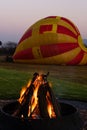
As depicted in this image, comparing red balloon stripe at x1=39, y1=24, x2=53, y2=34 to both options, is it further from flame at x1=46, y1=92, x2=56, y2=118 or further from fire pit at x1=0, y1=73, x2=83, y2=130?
flame at x1=46, y1=92, x2=56, y2=118

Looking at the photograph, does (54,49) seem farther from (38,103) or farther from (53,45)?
(38,103)

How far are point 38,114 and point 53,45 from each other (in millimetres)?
20580

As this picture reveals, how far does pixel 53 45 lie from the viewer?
2517 cm

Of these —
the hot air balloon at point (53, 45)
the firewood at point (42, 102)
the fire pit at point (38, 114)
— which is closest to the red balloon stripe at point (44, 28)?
the hot air balloon at point (53, 45)

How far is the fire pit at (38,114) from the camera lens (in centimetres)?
446

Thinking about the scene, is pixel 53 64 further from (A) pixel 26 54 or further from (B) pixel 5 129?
(B) pixel 5 129

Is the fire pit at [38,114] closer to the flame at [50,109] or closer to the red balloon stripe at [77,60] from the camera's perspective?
the flame at [50,109]

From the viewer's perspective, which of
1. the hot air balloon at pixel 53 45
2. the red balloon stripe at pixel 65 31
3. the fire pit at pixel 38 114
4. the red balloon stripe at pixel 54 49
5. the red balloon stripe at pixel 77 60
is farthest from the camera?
the red balloon stripe at pixel 65 31

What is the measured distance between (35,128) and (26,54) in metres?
21.5

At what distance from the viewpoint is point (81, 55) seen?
25703 mm

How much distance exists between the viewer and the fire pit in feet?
14.6

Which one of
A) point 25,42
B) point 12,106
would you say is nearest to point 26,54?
point 25,42

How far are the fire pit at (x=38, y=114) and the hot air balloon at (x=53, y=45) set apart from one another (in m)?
20.1

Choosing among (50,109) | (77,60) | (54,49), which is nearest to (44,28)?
(54,49)
